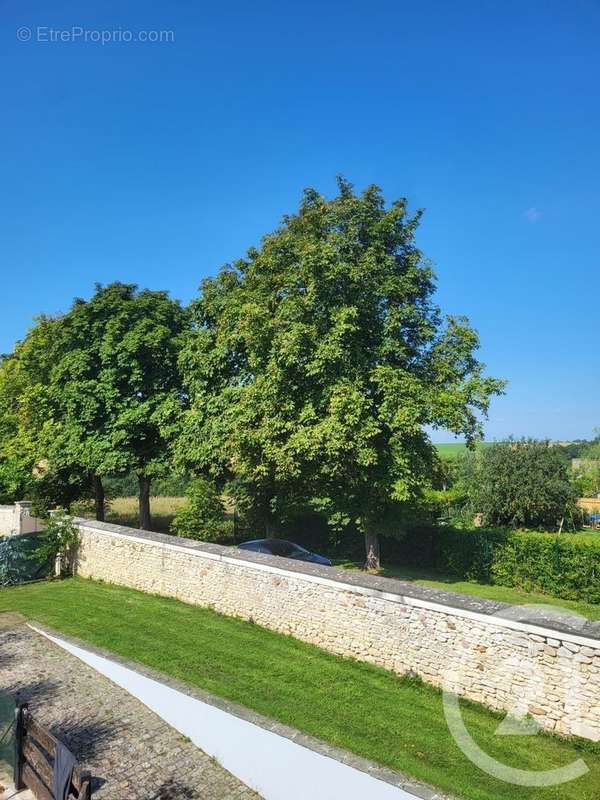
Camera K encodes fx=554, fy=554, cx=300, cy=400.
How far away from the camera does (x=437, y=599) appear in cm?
889

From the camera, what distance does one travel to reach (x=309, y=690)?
28.7ft

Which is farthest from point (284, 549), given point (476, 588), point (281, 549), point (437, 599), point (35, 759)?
point (35, 759)

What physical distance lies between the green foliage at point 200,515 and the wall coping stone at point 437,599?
8190mm

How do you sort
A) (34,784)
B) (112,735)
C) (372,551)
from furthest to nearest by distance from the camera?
(372,551) < (112,735) < (34,784)

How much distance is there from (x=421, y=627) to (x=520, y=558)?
1030cm

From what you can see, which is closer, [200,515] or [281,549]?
[281,549]

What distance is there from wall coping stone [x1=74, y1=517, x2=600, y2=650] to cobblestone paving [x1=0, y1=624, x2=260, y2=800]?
374 centimetres

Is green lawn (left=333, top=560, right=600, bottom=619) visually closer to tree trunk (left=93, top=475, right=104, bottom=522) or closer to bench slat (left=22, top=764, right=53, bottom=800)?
bench slat (left=22, top=764, right=53, bottom=800)

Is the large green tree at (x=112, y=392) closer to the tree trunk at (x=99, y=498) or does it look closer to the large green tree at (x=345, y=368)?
the tree trunk at (x=99, y=498)

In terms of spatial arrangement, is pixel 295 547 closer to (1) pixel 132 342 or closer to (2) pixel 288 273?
(2) pixel 288 273

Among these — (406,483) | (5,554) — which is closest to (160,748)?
(406,483)

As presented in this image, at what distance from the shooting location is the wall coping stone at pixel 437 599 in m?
7.56

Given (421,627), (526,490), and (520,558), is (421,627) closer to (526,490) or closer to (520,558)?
(520,558)

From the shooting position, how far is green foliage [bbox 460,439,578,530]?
2411cm
